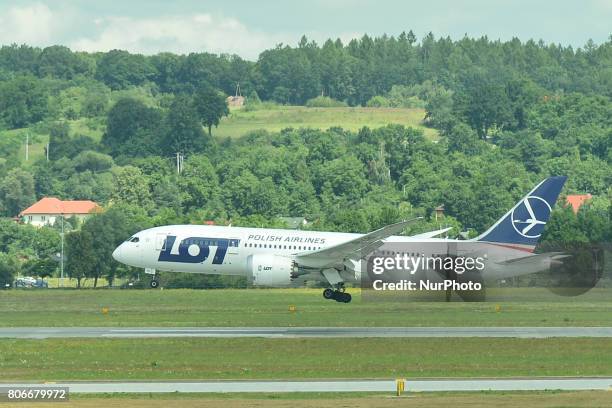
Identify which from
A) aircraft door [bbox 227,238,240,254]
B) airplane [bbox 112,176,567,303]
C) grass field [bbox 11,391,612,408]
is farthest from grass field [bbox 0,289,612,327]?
grass field [bbox 11,391,612,408]

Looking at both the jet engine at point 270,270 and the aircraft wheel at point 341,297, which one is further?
the aircraft wheel at point 341,297

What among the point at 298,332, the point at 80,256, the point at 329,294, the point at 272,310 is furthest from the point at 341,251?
the point at 80,256

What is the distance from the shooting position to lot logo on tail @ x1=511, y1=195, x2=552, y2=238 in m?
76.2

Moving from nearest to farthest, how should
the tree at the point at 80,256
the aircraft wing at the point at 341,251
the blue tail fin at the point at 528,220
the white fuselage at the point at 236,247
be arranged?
the aircraft wing at the point at 341,251 < the white fuselage at the point at 236,247 < the blue tail fin at the point at 528,220 < the tree at the point at 80,256

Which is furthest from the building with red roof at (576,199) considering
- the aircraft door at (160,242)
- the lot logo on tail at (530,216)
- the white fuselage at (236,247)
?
the aircraft door at (160,242)

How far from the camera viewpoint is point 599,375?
147 feet

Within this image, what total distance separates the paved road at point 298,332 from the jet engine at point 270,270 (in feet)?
30.9

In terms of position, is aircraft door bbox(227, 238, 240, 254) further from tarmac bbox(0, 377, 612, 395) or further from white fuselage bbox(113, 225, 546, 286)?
tarmac bbox(0, 377, 612, 395)

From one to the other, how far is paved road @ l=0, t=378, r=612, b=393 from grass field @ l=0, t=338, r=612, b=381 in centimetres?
135

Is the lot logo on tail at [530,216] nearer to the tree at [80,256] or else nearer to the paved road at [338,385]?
the paved road at [338,385]

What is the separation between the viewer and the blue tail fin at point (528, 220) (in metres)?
76.1

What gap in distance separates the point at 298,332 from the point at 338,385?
15.2 m

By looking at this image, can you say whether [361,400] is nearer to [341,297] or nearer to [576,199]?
[341,297]

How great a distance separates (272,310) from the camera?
2785 inches
